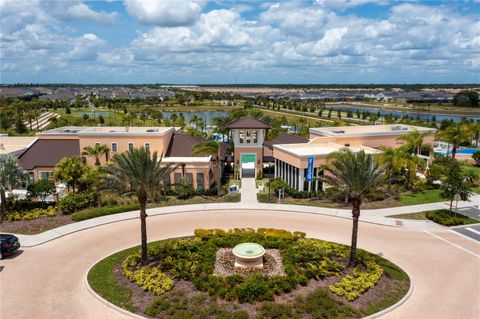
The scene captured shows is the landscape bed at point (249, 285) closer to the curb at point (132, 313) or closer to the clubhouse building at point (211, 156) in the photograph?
the curb at point (132, 313)

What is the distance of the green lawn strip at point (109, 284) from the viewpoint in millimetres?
18916

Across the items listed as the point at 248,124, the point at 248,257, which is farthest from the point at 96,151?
the point at 248,257

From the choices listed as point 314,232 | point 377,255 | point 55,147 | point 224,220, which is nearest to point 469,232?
point 377,255

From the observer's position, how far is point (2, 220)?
3231cm

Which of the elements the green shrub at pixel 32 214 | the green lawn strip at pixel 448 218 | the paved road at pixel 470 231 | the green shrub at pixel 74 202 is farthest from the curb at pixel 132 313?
the green shrub at pixel 32 214

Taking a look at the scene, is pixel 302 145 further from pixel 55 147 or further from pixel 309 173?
pixel 55 147

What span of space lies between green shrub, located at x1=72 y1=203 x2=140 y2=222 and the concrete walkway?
1153cm

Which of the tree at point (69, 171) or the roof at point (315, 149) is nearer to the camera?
the tree at point (69, 171)

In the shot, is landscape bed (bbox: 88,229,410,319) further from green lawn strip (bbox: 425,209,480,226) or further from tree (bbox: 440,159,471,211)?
tree (bbox: 440,159,471,211)

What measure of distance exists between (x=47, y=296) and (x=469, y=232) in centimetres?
3113

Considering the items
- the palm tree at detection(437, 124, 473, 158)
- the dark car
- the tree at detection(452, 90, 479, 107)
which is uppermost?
the tree at detection(452, 90, 479, 107)

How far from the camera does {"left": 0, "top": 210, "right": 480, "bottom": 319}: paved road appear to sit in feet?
60.8

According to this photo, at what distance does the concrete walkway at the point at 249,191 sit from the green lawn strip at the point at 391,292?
16.6m

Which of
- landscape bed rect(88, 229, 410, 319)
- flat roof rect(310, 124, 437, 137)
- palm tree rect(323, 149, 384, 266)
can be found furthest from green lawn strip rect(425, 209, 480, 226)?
flat roof rect(310, 124, 437, 137)
